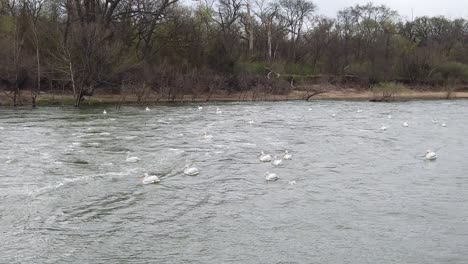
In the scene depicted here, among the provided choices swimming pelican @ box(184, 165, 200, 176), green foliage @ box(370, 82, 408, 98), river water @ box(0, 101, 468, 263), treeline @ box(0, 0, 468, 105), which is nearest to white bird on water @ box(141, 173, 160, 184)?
river water @ box(0, 101, 468, 263)

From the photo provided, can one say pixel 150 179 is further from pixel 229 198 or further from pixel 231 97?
pixel 231 97

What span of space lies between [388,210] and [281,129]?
1764 cm

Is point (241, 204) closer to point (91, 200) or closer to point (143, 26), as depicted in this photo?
point (91, 200)

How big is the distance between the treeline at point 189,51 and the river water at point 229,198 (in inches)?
788

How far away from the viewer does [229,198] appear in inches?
608

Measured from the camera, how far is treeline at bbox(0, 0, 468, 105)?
48.3 metres

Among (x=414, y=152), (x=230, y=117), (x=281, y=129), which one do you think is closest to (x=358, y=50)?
(x=230, y=117)

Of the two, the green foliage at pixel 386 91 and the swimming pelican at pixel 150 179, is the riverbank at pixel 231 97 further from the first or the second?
the swimming pelican at pixel 150 179

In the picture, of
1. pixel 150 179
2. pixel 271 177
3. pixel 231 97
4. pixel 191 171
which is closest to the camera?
pixel 150 179

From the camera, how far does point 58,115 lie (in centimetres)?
3678

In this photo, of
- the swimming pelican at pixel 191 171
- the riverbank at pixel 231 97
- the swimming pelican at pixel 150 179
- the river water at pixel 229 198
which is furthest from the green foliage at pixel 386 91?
the swimming pelican at pixel 150 179

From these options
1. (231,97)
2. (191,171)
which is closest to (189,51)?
(231,97)

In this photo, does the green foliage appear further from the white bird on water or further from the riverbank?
the white bird on water

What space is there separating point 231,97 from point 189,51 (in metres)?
8.73
